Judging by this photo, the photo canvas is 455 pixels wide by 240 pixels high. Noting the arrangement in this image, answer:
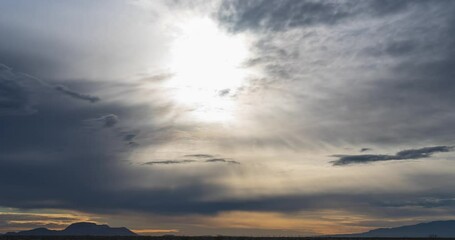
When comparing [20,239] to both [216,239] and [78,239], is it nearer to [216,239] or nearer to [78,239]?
[78,239]

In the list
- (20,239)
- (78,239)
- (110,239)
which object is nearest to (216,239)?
(110,239)

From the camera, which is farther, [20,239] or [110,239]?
[110,239]

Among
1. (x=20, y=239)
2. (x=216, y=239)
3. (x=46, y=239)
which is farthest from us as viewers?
(x=216, y=239)

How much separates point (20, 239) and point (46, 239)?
1395 cm

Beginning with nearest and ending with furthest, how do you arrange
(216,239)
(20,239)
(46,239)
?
(20,239), (46,239), (216,239)

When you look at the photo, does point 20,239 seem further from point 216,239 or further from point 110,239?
point 216,239

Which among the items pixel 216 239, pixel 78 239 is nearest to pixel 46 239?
pixel 78 239

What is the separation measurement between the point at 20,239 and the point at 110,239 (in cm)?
2520

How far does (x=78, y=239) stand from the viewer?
145875mm

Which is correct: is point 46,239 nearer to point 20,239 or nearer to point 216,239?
point 20,239

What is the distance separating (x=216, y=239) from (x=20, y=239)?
52781 millimetres

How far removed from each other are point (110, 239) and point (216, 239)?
98.0 feet

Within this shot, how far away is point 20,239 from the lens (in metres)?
124

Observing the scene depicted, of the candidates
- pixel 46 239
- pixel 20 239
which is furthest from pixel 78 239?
Result: pixel 20 239
